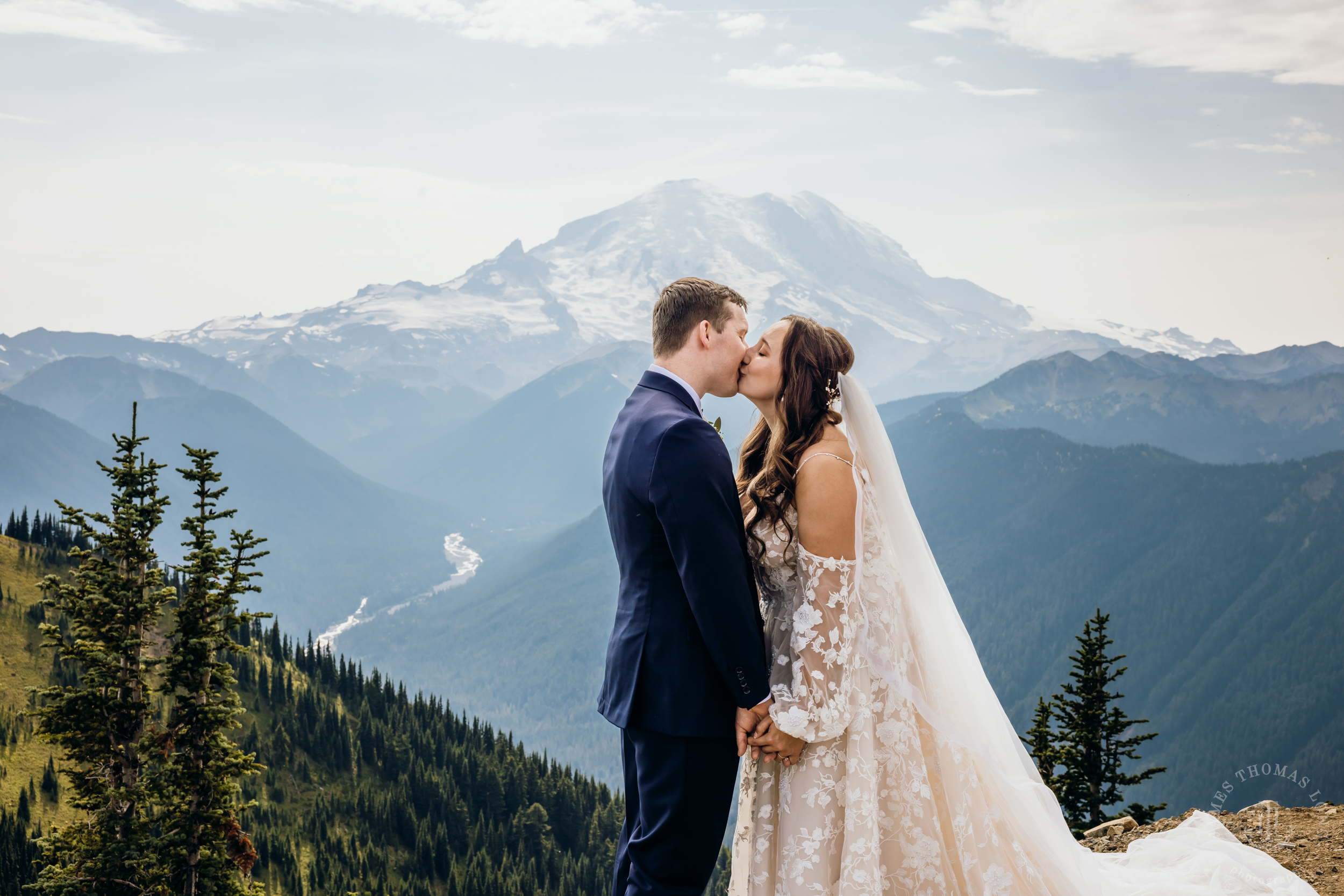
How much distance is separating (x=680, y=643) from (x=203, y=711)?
1751 centimetres

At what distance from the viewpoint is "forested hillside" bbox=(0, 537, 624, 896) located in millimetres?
74875

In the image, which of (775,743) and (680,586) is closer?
(680,586)

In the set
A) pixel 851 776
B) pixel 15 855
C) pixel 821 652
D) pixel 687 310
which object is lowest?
pixel 15 855

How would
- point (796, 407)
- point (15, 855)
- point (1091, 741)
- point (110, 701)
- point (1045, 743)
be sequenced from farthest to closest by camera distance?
point (15, 855) < point (1045, 743) < point (1091, 741) < point (110, 701) < point (796, 407)

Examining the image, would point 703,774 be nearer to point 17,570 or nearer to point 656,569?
point 656,569

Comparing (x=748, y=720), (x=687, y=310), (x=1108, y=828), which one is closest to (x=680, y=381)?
(x=687, y=310)

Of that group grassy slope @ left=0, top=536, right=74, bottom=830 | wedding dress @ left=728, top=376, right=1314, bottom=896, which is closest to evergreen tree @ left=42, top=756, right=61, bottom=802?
grassy slope @ left=0, top=536, right=74, bottom=830

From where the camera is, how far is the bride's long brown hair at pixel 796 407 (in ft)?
19.9

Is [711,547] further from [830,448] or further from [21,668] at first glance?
[21,668]

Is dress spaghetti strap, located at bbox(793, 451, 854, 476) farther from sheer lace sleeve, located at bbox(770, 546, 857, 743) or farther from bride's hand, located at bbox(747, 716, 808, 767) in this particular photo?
bride's hand, located at bbox(747, 716, 808, 767)

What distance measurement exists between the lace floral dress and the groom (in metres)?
0.48

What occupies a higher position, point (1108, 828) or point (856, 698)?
point (856, 698)

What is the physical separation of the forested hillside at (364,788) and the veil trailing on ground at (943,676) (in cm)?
7544

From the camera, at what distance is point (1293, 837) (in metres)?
9.58
